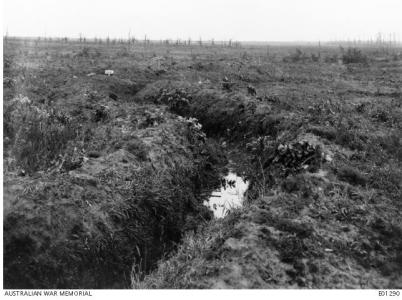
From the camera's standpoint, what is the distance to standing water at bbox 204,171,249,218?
31.2ft

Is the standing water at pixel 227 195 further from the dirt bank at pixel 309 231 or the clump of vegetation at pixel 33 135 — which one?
the clump of vegetation at pixel 33 135

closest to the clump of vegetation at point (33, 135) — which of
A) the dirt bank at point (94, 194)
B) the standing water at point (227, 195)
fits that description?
the dirt bank at point (94, 194)

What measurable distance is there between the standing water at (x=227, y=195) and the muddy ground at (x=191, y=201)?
0.27m

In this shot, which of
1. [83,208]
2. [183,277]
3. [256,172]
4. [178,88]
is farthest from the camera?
[178,88]

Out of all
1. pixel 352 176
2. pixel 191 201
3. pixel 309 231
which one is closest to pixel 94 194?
pixel 191 201

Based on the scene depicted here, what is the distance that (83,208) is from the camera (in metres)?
6.67

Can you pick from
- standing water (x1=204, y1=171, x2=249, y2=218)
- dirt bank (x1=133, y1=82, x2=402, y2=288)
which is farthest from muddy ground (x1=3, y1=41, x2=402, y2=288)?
standing water (x1=204, y1=171, x2=249, y2=218)

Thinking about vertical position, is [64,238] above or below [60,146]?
below

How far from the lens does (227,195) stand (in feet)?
34.4

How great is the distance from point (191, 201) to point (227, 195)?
162 cm

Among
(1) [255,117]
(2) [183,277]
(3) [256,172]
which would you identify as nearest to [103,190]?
(2) [183,277]

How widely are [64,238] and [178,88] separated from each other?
452 inches

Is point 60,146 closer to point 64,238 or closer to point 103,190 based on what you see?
point 103,190

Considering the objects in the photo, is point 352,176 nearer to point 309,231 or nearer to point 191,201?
point 309,231
